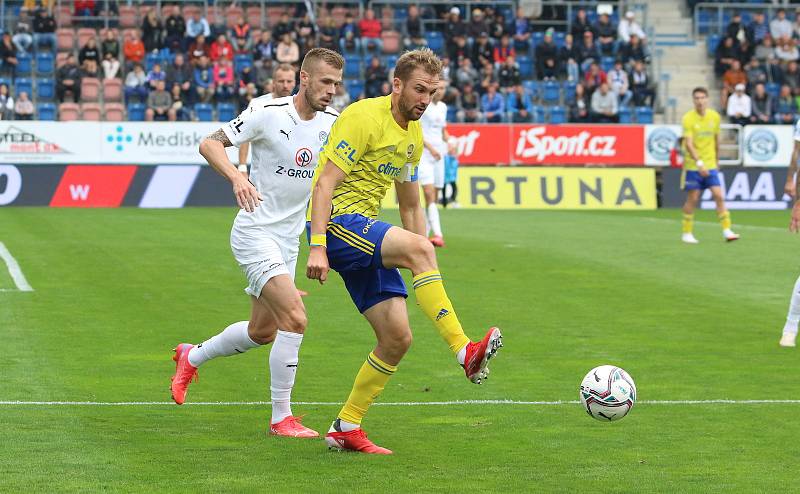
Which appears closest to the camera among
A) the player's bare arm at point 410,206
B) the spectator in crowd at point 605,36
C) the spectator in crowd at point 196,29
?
the player's bare arm at point 410,206

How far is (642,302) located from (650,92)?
76.5ft

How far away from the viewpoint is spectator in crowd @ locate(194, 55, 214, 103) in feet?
113

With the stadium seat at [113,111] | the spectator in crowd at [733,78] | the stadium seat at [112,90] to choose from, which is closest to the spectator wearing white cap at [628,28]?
the spectator in crowd at [733,78]

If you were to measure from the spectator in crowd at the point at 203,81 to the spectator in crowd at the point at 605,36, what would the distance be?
10703mm

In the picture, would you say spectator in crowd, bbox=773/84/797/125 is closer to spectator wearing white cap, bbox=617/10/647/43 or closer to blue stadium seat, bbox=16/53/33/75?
spectator wearing white cap, bbox=617/10/647/43

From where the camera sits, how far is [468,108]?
3506 centimetres

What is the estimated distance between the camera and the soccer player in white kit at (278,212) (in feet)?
26.0

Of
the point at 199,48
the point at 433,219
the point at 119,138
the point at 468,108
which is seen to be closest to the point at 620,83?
the point at 468,108

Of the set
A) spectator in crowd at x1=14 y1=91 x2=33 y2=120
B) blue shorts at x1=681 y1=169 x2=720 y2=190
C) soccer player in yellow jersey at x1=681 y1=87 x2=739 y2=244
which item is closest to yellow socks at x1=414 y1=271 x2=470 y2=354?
soccer player in yellow jersey at x1=681 y1=87 x2=739 y2=244

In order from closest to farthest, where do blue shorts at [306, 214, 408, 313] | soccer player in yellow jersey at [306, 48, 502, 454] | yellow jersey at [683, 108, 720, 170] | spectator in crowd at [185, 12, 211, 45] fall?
1. soccer player in yellow jersey at [306, 48, 502, 454]
2. blue shorts at [306, 214, 408, 313]
3. yellow jersey at [683, 108, 720, 170]
4. spectator in crowd at [185, 12, 211, 45]

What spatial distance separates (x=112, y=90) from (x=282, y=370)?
27593mm

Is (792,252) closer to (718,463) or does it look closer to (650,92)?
(718,463)

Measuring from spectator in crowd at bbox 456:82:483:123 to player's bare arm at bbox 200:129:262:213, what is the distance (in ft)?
88.3

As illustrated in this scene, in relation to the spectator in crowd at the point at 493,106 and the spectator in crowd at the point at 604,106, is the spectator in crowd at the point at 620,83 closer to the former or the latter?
the spectator in crowd at the point at 604,106
